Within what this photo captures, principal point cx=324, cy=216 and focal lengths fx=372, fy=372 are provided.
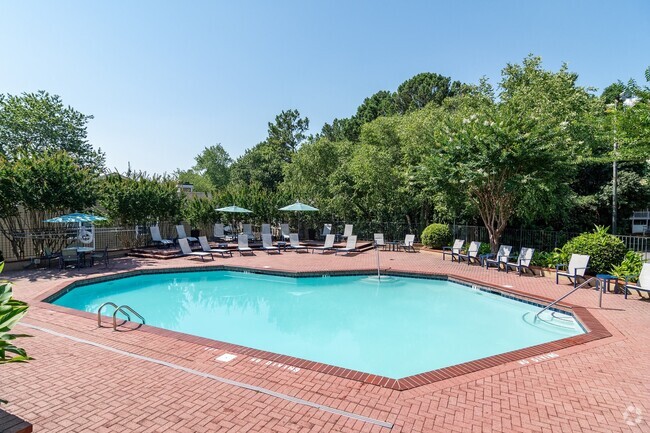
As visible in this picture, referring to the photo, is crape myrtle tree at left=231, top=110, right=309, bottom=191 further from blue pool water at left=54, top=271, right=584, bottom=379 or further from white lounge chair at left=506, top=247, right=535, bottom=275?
white lounge chair at left=506, top=247, right=535, bottom=275

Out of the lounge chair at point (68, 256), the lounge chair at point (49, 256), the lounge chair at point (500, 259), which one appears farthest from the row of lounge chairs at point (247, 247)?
the lounge chair at point (500, 259)

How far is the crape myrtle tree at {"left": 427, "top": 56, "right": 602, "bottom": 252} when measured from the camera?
12594 mm

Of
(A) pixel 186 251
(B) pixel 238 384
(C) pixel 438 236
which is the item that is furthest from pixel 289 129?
(B) pixel 238 384

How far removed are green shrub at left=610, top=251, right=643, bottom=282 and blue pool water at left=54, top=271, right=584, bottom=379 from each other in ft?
9.68

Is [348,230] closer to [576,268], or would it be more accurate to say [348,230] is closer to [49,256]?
[576,268]

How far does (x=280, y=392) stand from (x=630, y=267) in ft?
34.4

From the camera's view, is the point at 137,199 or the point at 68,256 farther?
the point at 137,199

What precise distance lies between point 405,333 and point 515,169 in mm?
8276

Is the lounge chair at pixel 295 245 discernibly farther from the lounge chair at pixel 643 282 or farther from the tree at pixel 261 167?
the tree at pixel 261 167

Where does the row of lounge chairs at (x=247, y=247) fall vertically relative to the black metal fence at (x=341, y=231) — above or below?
below

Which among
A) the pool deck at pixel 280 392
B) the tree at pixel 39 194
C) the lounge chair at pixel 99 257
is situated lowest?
the pool deck at pixel 280 392

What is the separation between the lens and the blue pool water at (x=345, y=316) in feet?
23.5

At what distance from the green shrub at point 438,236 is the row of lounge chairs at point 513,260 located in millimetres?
1049

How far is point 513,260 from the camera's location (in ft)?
45.2
